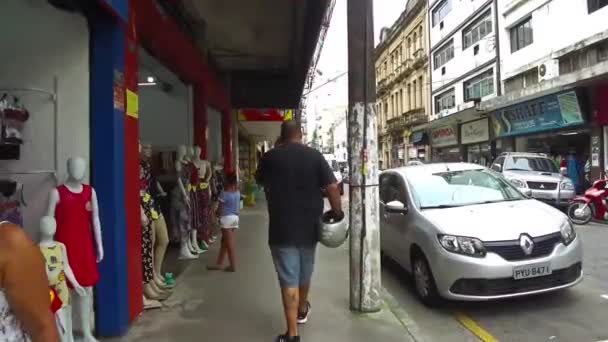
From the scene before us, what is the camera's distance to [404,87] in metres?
46.5

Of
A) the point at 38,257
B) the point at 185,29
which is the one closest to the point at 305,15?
the point at 185,29

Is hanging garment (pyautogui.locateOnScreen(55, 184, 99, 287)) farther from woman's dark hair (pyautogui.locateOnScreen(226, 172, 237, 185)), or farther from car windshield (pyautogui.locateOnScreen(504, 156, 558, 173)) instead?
car windshield (pyautogui.locateOnScreen(504, 156, 558, 173))

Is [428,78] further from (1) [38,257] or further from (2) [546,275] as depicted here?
(1) [38,257]

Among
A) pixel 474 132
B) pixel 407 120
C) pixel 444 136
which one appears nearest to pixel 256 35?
pixel 474 132

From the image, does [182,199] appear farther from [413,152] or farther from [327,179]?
[413,152]

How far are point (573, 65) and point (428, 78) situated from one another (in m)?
19.6

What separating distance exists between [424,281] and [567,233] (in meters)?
1.58

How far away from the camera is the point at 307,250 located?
445cm

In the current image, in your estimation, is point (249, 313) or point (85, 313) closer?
point (85, 313)

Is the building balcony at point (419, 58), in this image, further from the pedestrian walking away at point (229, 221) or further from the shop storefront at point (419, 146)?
the pedestrian walking away at point (229, 221)

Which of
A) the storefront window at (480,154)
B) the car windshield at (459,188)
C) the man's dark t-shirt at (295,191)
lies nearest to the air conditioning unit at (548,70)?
the storefront window at (480,154)

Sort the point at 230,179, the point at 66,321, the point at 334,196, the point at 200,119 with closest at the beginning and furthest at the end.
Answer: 1. the point at 66,321
2. the point at 334,196
3. the point at 230,179
4. the point at 200,119

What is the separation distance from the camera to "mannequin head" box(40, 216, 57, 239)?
145 inches

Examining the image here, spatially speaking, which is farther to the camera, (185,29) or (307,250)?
(185,29)
